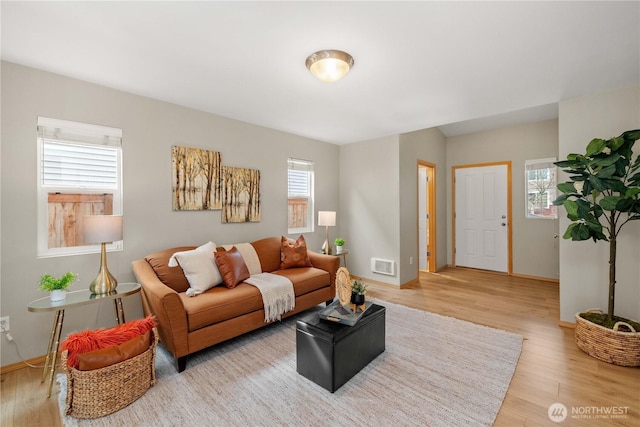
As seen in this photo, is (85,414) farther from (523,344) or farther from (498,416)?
(523,344)

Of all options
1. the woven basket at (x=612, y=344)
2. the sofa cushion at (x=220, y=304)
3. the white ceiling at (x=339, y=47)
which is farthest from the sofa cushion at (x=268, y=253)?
the woven basket at (x=612, y=344)

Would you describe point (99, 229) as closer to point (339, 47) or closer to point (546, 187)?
point (339, 47)

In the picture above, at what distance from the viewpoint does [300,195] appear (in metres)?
4.54

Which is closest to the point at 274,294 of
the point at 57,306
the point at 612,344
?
the point at 57,306

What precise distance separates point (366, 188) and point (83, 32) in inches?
152

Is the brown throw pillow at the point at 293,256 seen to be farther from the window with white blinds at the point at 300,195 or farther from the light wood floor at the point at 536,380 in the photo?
the light wood floor at the point at 536,380

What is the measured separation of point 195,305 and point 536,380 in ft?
Answer: 8.74

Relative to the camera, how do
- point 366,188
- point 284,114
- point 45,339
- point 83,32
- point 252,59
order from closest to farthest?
point 83,32, point 252,59, point 45,339, point 284,114, point 366,188

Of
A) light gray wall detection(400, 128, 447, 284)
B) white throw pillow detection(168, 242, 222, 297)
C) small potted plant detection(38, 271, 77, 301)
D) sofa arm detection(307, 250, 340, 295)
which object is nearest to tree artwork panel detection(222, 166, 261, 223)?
white throw pillow detection(168, 242, 222, 297)

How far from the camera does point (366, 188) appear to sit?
4.78 m

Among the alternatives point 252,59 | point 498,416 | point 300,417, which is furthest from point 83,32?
point 498,416

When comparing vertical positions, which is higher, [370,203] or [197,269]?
[370,203]

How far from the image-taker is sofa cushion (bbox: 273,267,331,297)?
3068mm

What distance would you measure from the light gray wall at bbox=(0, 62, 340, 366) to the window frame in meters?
4.24
